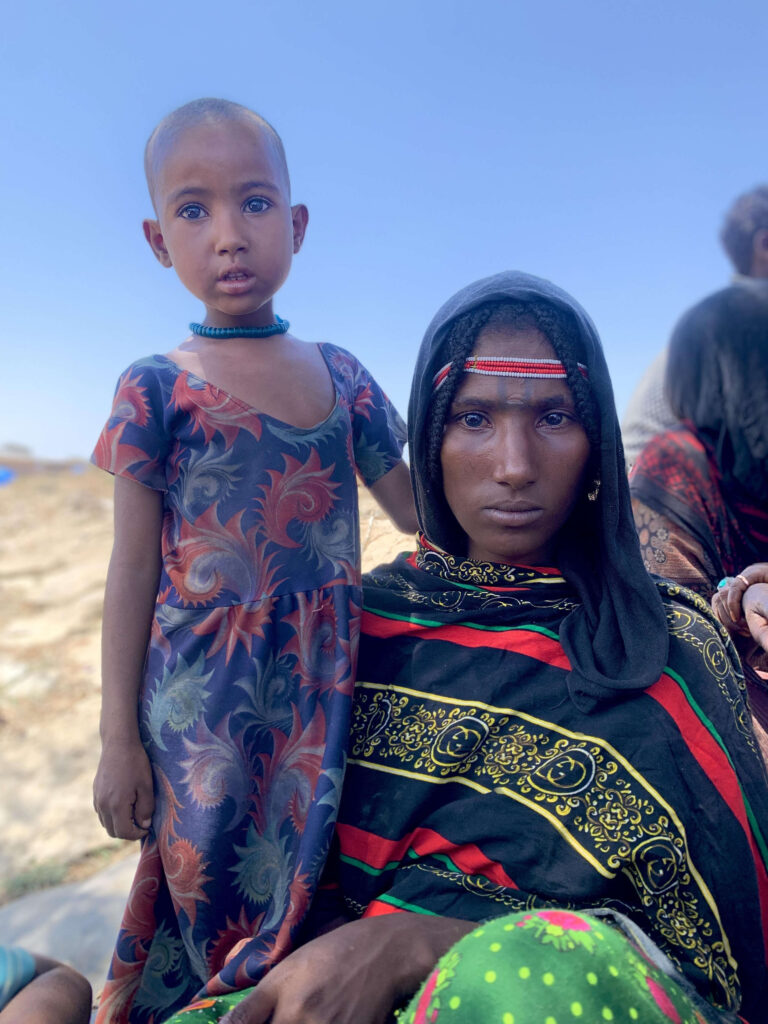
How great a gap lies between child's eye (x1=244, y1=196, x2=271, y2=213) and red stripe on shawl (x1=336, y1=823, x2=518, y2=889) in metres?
1.26

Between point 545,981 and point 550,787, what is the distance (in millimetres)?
440

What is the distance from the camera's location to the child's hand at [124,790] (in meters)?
1.50

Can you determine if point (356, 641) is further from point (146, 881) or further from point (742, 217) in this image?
point (742, 217)

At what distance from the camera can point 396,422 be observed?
1.92 m

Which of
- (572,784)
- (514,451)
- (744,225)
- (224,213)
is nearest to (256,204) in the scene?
(224,213)

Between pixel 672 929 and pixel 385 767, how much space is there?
57cm

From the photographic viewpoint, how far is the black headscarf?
4.86ft

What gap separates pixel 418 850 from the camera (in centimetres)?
150

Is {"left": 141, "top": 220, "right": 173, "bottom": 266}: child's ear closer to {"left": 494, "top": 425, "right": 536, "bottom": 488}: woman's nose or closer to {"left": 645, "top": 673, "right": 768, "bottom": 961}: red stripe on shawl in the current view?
{"left": 494, "top": 425, "right": 536, "bottom": 488}: woman's nose

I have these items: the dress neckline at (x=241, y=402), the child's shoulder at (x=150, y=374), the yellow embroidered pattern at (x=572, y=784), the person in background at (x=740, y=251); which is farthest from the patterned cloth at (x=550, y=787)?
the person in background at (x=740, y=251)

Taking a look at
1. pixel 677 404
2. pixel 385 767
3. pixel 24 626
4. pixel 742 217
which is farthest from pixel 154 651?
pixel 24 626

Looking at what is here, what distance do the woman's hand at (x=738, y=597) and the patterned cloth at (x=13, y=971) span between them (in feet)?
5.62

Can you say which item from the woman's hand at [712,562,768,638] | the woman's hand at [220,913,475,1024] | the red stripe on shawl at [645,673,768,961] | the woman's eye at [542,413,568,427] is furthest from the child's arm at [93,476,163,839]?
the woman's hand at [712,562,768,638]

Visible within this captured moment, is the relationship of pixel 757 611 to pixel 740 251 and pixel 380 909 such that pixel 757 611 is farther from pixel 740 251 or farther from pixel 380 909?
pixel 740 251
